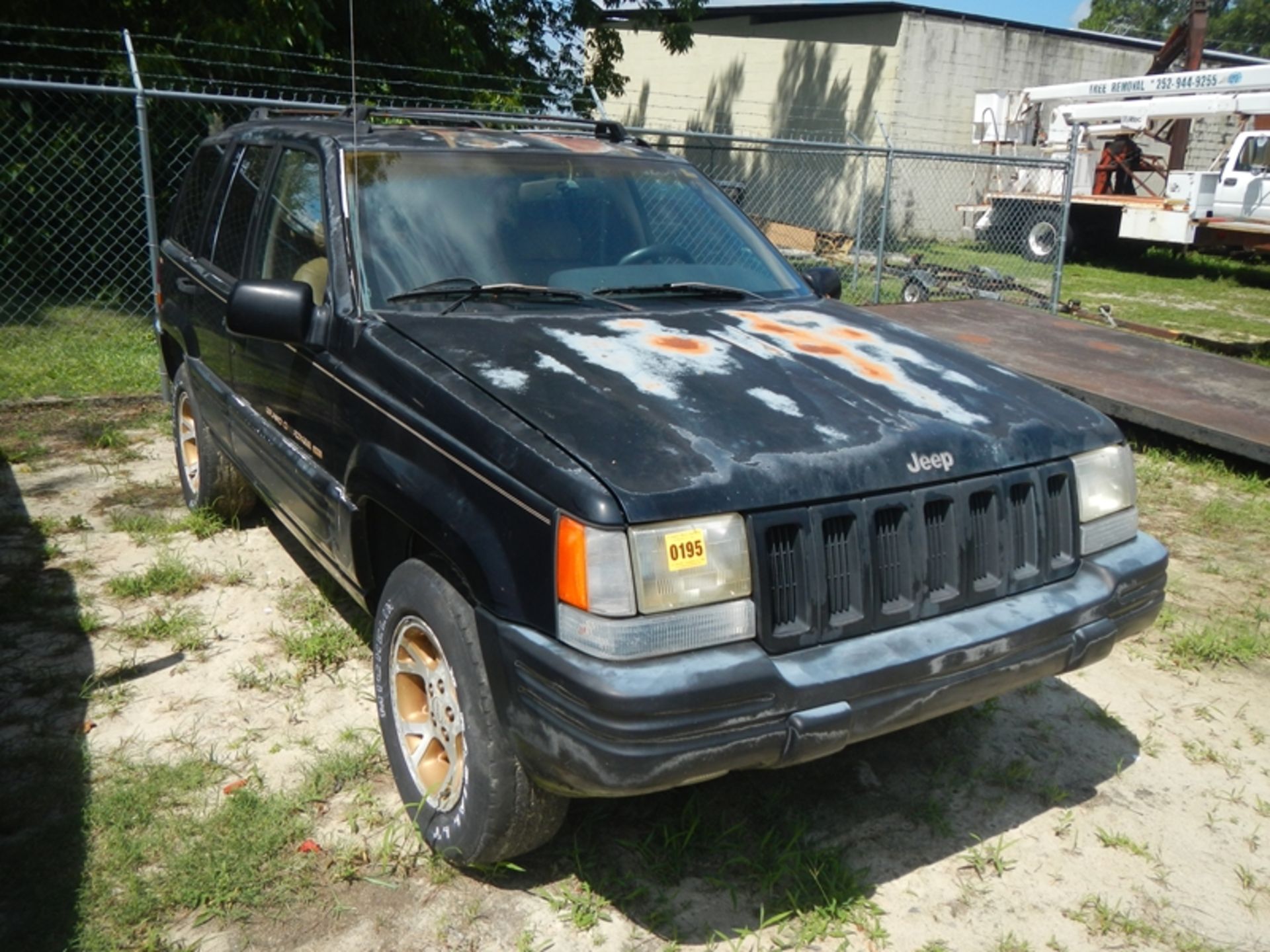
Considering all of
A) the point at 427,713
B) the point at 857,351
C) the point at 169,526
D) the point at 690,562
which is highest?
the point at 857,351

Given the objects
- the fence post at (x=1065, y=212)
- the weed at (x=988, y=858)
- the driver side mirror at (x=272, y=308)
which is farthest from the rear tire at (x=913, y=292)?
the driver side mirror at (x=272, y=308)

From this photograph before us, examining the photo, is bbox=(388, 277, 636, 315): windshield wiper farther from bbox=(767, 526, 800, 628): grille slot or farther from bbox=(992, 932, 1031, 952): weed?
bbox=(992, 932, 1031, 952): weed

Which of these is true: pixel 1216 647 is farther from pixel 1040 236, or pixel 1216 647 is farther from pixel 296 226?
pixel 1040 236

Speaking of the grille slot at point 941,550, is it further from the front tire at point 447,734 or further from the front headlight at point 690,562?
the front tire at point 447,734

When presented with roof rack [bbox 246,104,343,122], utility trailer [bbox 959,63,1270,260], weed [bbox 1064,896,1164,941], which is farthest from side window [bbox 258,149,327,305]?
utility trailer [bbox 959,63,1270,260]

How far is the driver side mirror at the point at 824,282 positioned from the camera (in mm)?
4414

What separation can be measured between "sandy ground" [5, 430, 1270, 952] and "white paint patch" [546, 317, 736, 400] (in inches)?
51.9

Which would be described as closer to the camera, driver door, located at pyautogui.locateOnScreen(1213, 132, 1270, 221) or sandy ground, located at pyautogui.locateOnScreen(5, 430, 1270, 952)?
sandy ground, located at pyautogui.locateOnScreen(5, 430, 1270, 952)

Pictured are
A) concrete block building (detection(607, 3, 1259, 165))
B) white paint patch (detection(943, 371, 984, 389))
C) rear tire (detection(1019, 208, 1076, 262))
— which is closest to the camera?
white paint patch (detection(943, 371, 984, 389))

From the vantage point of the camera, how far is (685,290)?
154 inches

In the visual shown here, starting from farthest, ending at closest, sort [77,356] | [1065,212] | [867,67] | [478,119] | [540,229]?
1. [867,67]
2. [1065,212]
3. [77,356]
4. [478,119]
5. [540,229]

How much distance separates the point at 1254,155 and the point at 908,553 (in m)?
19.1

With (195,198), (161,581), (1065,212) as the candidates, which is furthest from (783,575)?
(1065,212)

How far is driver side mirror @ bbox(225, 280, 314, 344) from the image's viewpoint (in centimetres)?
341
